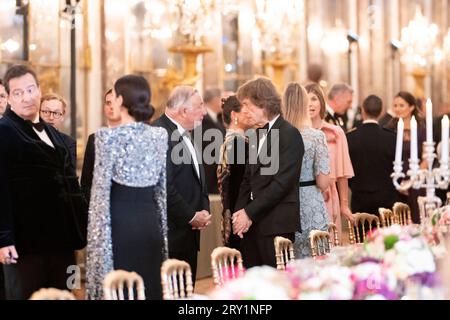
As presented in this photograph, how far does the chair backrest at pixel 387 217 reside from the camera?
7.20m

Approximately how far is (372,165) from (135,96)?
15.0ft

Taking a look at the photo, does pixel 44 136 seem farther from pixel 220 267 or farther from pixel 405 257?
pixel 405 257

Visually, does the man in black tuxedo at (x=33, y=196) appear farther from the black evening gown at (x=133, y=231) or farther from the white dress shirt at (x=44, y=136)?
the black evening gown at (x=133, y=231)

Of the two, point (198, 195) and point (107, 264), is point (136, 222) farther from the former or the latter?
point (198, 195)

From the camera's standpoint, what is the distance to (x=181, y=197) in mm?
6613

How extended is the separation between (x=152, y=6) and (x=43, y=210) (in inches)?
386

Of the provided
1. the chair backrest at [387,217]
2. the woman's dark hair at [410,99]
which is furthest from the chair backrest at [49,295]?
the woman's dark hair at [410,99]

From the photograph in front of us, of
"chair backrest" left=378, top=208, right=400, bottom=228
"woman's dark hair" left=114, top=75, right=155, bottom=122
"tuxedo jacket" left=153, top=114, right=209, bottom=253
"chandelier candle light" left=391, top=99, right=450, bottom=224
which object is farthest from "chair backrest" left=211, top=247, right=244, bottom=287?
"chair backrest" left=378, top=208, right=400, bottom=228

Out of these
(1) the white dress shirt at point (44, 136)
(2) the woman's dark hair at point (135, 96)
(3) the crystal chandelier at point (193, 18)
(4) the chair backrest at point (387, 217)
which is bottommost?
(4) the chair backrest at point (387, 217)

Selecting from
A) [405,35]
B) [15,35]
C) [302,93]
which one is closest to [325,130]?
[302,93]

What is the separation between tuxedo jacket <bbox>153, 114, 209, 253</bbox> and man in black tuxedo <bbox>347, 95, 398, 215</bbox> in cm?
287

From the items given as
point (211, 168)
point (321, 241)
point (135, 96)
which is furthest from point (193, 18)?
point (135, 96)

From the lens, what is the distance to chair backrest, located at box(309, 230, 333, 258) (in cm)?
602
